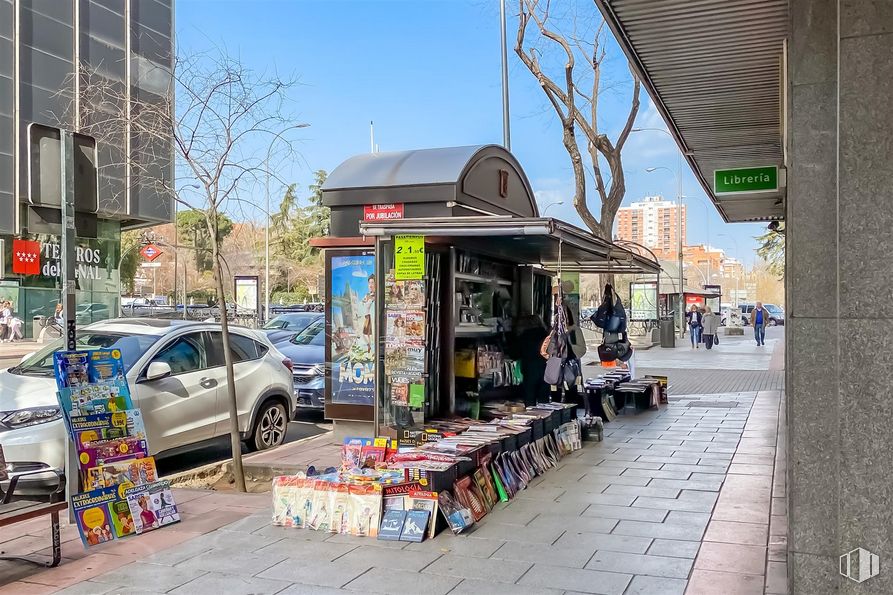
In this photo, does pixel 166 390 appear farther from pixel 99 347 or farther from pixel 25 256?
pixel 25 256

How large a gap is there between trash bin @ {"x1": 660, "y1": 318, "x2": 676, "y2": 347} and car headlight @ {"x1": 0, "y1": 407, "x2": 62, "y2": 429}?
85.7ft

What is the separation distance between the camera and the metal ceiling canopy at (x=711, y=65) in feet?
16.1

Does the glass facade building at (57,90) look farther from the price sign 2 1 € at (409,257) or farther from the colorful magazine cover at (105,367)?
the colorful magazine cover at (105,367)

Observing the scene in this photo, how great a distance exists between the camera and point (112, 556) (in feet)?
17.2

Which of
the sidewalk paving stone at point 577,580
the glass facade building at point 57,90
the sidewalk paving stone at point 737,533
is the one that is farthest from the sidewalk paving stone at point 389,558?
the glass facade building at point 57,90

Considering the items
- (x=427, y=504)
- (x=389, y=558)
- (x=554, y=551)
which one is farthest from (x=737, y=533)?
(x=389, y=558)

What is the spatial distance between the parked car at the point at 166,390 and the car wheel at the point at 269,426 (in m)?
0.01

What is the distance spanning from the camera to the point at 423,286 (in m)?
7.63

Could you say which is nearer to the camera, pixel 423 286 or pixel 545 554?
pixel 545 554

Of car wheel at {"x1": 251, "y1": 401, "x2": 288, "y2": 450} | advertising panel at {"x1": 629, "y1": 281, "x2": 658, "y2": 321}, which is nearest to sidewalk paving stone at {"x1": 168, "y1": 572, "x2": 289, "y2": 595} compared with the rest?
car wheel at {"x1": 251, "y1": 401, "x2": 288, "y2": 450}

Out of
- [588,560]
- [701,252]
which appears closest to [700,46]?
[588,560]

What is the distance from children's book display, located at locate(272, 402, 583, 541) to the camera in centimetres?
550

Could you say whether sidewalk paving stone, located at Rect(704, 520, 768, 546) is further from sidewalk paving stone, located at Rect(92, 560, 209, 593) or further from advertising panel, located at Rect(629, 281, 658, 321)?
advertising panel, located at Rect(629, 281, 658, 321)

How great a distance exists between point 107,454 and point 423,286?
327 centimetres
